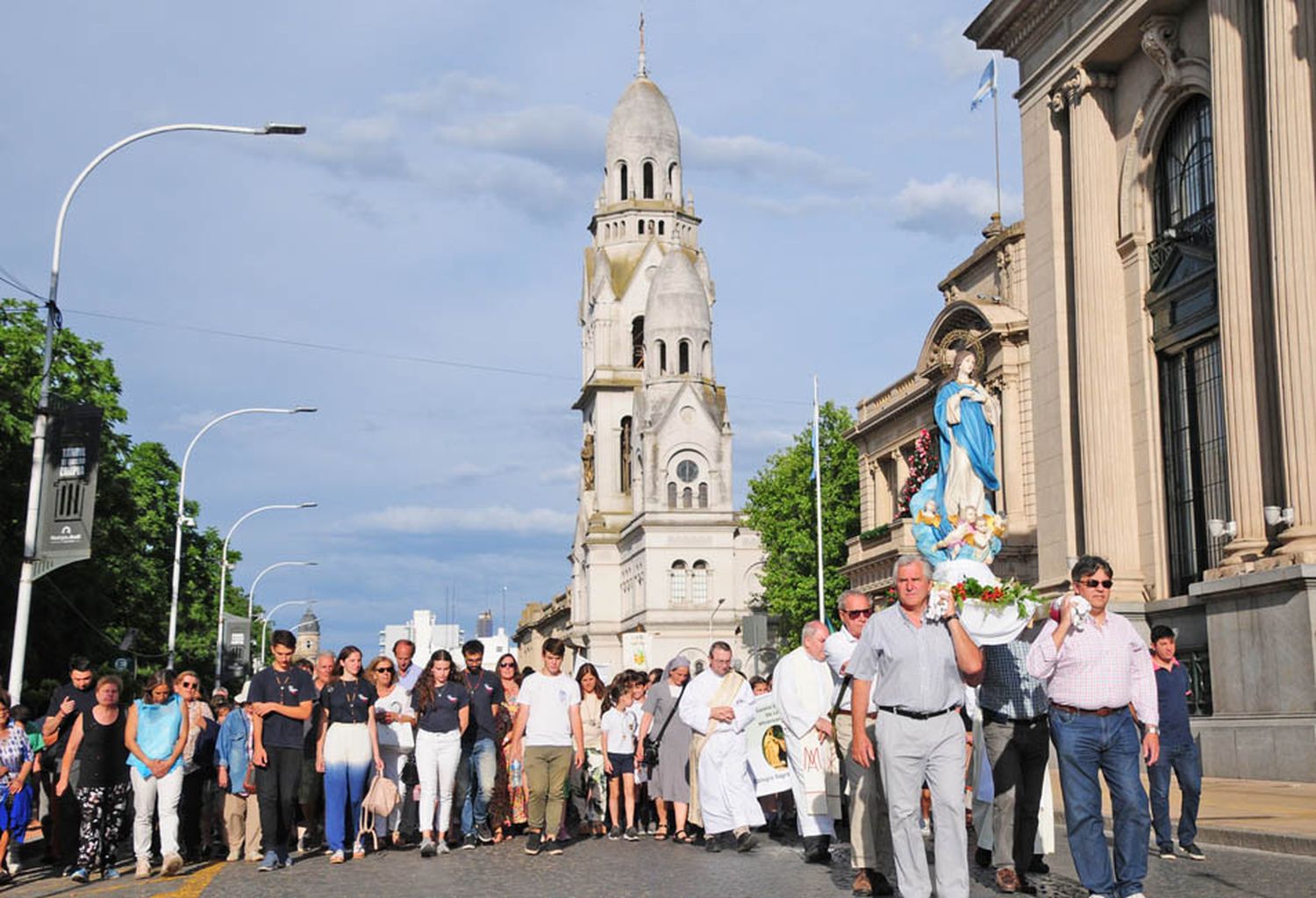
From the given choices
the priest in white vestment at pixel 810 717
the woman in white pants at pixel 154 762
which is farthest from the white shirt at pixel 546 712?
the woman in white pants at pixel 154 762

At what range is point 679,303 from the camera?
101 meters

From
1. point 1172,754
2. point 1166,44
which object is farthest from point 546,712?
point 1166,44

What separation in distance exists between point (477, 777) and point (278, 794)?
2.52 meters

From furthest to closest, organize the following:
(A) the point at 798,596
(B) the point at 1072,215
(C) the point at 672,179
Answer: (C) the point at 672,179 → (A) the point at 798,596 → (B) the point at 1072,215

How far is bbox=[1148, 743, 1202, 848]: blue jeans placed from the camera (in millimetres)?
13469

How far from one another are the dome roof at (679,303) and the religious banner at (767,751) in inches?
3350

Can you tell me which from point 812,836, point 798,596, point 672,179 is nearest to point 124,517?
point 798,596

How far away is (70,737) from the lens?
1497cm

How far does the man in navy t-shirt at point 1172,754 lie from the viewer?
44.3 ft

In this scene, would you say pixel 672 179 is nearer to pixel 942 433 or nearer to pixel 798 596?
pixel 798 596

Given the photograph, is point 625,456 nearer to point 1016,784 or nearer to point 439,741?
point 439,741

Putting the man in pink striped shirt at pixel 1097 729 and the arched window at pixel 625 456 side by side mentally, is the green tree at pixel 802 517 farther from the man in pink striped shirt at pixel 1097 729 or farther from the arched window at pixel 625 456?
the man in pink striped shirt at pixel 1097 729

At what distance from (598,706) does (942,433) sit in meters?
7.00

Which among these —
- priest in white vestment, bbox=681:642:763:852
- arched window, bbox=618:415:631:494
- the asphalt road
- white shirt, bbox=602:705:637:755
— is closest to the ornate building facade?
the asphalt road
